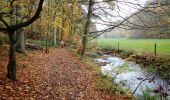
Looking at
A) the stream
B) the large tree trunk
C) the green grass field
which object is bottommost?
the stream

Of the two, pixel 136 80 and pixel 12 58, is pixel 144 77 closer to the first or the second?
pixel 136 80

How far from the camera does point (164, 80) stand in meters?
14.2

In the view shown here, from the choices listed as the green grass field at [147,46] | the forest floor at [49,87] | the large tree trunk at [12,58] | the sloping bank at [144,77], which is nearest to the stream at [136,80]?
the sloping bank at [144,77]

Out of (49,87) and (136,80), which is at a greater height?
(49,87)

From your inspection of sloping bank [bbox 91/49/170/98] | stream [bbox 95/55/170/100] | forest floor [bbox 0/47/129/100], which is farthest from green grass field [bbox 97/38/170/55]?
forest floor [bbox 0/47/129/100]

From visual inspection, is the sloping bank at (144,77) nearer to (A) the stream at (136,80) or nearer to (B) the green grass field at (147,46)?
(A) the stream at (136,80)

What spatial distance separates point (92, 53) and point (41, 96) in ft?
70.3

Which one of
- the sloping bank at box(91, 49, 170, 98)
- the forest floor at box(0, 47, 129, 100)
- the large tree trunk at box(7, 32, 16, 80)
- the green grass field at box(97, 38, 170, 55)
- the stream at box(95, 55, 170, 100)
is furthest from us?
the green grass field at box(97, 38, 170, 55)

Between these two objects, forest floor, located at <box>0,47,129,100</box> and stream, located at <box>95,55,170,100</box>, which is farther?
stream, located at <box>95,55,170,100</box>

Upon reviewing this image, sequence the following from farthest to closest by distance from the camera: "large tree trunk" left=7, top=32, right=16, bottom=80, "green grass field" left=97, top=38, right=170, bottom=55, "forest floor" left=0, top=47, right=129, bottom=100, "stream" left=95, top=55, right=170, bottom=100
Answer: "green grass field" left=97, top=38, right=170, bottom=55, "stream" left=95, top=55, right=170, bottom=100, "large tree trunk" left=7, top=32, right=16, bottom=80, "forest floor" left=0, top=47, right=129, bottom=100

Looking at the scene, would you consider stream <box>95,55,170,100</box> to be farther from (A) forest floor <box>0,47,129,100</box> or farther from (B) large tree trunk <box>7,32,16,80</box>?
(B) large tree trunk <box>7,32,16,80</box>

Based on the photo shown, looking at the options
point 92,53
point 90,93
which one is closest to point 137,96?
point 90,93

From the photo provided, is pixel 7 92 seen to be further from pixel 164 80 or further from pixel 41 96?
pixel 164 80

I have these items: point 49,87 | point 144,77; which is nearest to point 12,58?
point 49,87
